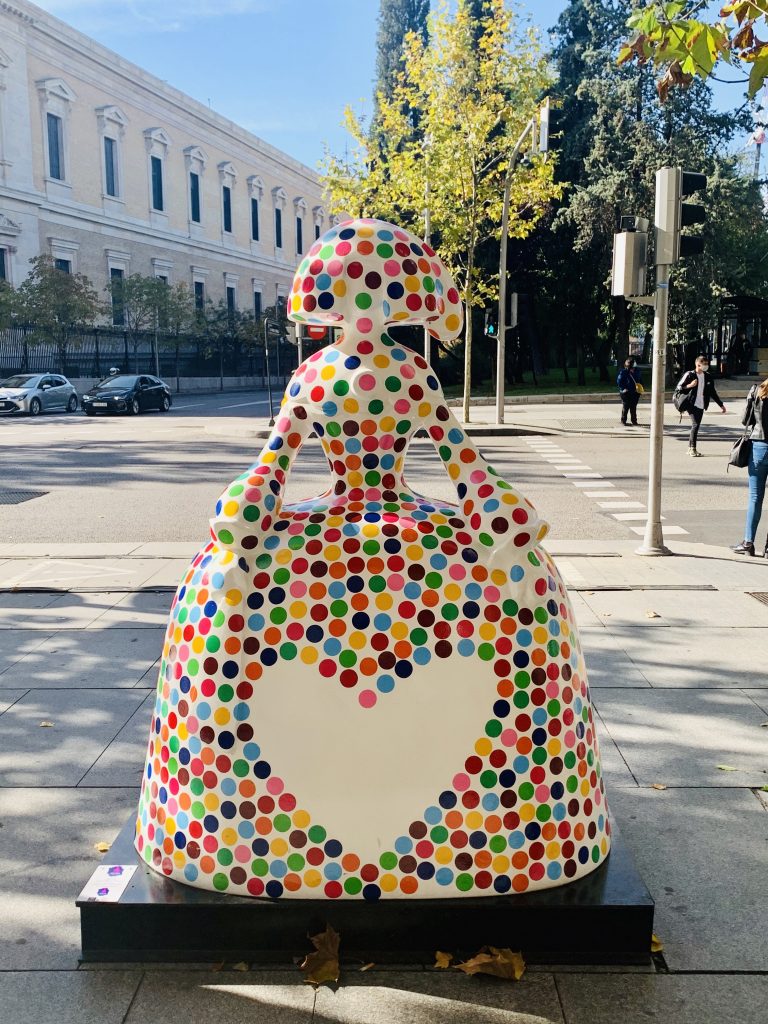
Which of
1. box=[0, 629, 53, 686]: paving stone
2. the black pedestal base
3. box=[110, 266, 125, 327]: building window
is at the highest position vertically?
box=[110, 266, 125, 327]: building window

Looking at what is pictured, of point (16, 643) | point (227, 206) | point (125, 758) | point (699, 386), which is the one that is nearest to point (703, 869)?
point (125, 758)

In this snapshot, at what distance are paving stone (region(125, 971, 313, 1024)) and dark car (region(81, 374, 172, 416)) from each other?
1261 inches

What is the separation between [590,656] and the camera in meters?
5.87

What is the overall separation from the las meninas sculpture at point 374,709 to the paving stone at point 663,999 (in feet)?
0.99

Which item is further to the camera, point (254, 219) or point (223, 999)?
point (254, 219)

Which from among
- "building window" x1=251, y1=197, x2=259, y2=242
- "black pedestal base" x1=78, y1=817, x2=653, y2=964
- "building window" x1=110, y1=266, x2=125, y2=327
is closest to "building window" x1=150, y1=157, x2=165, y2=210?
"building window" x1=110, y1=266, x2=125, y2=327

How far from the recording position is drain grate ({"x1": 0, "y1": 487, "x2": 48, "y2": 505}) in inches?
513

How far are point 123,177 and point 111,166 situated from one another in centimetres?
81

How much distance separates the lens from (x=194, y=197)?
60.0m

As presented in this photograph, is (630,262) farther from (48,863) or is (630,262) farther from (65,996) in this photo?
(65,996)

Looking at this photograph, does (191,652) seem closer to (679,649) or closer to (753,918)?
(753,918)

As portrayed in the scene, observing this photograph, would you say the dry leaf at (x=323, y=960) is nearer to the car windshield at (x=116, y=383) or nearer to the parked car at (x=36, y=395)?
the parked car at (x=36, y=395)

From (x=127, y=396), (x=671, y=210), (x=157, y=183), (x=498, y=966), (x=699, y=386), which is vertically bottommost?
(x=498, y=966)

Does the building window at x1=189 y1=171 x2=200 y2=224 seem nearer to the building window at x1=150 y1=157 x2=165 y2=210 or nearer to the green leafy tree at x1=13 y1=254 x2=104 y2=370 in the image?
the building window at x1=150 y1=157 x2=165 y2=210
